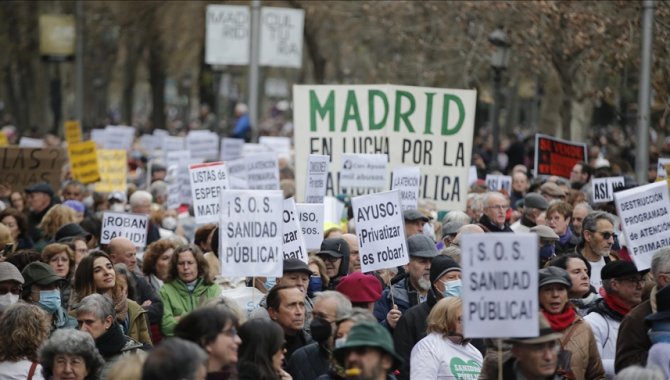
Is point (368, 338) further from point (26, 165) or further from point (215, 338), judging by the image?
point (26, 165)

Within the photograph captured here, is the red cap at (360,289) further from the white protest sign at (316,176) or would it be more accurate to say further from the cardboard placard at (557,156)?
the cardboard placard at (557,156)

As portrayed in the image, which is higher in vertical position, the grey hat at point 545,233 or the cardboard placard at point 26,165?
the grey hat at point 545,233

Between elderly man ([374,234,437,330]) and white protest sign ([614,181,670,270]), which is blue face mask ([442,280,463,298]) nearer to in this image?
elderly man ([374,234,437,330])

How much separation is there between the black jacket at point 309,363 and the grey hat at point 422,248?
2.31 meters

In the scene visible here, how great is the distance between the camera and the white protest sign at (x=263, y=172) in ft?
60.3

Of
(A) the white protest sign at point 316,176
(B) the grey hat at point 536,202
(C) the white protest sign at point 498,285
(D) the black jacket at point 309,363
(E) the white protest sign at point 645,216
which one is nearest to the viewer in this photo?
(C) the white protest sign at point 498,285

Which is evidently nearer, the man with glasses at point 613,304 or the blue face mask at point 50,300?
the man with glasses at point 613,304

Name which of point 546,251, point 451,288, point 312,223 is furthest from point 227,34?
point 451,288

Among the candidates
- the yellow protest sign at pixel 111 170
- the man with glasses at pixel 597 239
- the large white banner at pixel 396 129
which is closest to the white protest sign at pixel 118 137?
the yellow protest sign at pixel 111 170

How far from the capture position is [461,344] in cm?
888

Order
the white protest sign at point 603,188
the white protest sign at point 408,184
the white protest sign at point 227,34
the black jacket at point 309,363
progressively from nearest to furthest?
1. the black jacket at point 309,363
2. the white protest sign at point 408,184
3. the white protest sign at point 603,188
4. the white protest sign at point 227,34

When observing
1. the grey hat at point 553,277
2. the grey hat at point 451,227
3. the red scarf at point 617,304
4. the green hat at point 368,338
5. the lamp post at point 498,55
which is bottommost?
the red scarf at point 617,304

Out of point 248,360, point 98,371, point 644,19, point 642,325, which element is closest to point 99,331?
point 98,371

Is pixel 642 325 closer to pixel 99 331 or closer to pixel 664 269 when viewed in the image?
pixel 664 269
